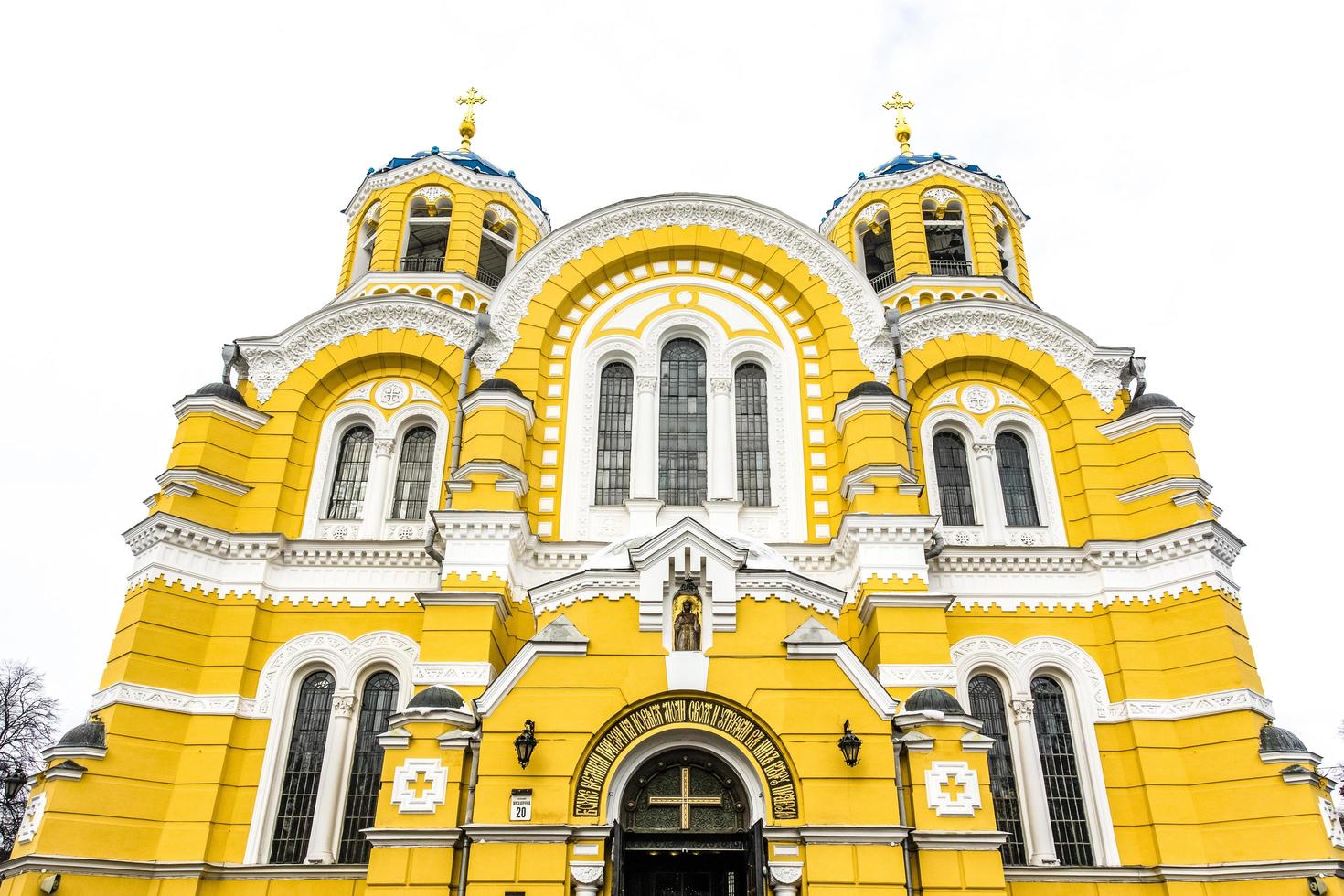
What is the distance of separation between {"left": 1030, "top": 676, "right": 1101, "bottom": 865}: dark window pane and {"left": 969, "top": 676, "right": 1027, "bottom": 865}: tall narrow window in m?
0.58

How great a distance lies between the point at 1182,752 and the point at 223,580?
1812cm

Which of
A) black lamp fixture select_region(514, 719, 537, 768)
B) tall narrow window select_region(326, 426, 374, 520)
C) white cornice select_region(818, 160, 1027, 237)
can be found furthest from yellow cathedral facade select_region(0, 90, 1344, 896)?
white cornice select_region(818, 160, 1027, 237)

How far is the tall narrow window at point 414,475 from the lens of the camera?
826 inches

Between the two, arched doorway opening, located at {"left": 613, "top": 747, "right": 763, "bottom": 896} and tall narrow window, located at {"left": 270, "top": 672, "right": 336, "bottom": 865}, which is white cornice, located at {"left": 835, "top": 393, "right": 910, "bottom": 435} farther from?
tall narrow window, located at {"left": 270, "top": 672, "right": 336, "bottom": 865}

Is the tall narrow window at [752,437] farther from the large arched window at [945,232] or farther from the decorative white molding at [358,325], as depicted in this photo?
the large arched window at [945,232]

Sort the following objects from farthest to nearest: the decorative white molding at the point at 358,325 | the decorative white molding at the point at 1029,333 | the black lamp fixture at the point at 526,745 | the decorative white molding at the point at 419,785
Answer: the decorative white molding at the point at 358,325
the decorative white molding at the point at 1029,333
the decorative white molding at the point at 419,785
the black lamp fixture at the point at 526,745

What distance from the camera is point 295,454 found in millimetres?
21188

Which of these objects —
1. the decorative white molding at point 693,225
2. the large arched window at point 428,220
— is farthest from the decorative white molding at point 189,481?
the large arched window at point 428,220

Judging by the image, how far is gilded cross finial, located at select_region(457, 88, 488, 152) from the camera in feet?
95.6

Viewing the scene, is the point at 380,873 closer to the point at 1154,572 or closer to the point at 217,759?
the point at 217,759

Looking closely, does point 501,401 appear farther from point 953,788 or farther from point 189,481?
point 953,788

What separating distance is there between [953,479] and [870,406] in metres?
3.15

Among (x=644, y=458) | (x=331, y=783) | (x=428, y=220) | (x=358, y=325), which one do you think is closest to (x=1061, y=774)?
(x=644, y=458)

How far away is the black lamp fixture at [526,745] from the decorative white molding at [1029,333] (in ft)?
42.6
